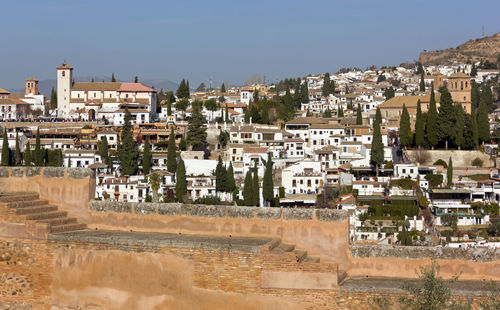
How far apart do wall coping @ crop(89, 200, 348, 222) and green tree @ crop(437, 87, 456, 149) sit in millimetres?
35878

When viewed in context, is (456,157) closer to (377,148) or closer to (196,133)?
(377,148)

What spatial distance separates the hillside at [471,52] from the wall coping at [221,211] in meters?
137

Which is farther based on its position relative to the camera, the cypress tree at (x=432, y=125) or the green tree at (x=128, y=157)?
the green tree at (x=128, y=157)

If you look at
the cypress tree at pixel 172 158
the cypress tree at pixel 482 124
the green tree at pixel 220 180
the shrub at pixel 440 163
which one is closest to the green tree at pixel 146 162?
the cypress tree at pixel 172 158

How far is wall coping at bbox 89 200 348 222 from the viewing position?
8.41m

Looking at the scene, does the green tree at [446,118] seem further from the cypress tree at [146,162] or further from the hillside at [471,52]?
the hillside at [471,52]

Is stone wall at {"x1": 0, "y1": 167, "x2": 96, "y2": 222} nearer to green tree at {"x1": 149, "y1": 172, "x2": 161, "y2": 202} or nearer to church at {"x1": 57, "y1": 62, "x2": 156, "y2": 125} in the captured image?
green tree at {"x1": 149, "y1": 172, "x2": 161, "y2": 202}

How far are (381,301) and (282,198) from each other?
34654 mm

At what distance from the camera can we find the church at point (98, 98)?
2532 inches

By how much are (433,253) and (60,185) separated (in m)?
4.92

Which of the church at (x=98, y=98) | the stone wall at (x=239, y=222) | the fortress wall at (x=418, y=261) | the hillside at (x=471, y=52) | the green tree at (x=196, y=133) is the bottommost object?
the fortress wall at (x=418, y=261)

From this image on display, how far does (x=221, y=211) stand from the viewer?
8.85 meters

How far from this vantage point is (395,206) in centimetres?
3756

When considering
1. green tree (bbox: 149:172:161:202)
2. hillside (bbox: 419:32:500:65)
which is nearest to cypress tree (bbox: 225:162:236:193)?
green tree (bbox: 149:172:161:202)
